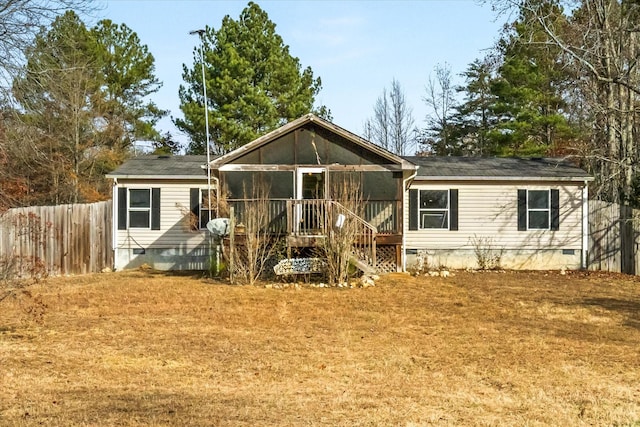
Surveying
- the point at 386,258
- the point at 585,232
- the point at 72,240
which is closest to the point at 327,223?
the point at 386,258

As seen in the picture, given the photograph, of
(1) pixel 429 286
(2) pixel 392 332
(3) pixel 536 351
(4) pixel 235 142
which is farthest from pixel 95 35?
(3) pixel 536 351

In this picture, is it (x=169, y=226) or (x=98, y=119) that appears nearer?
(x=169, y=226)

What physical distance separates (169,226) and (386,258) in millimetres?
6941

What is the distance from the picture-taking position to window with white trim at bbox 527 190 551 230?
20922 millimetres

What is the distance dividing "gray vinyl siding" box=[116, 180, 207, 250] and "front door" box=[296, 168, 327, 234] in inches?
132

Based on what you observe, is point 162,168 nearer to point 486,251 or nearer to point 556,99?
point 486,251

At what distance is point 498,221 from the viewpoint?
68.6ft

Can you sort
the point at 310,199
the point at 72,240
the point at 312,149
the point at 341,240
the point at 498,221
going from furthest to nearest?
the point at 498,221, the point at 72,240, the point at 312,149, the point at 310,199, the point at 341,240

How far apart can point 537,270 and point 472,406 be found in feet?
49.1

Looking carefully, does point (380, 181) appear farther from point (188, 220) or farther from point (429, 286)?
point (188, 220)

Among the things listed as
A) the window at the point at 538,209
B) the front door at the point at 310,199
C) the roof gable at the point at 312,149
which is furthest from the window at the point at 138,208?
the window at the point at 538,209

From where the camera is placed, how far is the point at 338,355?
8.93 m

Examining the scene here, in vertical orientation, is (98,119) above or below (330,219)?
above

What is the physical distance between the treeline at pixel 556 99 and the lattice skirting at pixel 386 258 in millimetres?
6673
